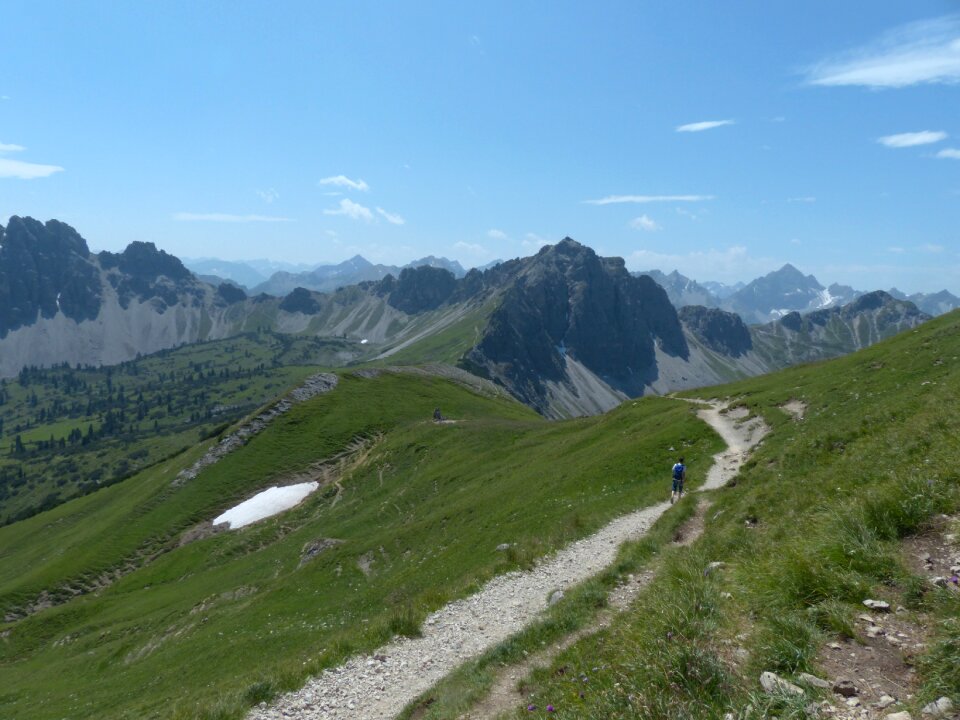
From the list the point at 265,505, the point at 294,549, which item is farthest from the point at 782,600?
the point at 265,505

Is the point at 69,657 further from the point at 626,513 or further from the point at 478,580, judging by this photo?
the point at 626,513

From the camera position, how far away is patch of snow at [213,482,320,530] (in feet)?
246

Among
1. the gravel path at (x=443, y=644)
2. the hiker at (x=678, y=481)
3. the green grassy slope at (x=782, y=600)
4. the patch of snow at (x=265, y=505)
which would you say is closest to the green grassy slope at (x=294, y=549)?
the gravel path at (x=443, y=644)

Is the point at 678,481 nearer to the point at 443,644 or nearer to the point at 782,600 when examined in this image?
the point at 443,644

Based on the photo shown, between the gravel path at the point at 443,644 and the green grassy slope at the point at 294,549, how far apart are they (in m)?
0.93

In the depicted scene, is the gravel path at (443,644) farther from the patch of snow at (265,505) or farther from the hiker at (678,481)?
the patch of snow at (265,505)

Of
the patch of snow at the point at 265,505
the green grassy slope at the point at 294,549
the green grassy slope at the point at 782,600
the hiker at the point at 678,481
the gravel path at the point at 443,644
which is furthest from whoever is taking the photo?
the patch of snow at the point at 265,505

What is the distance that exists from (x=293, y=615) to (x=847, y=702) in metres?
38.8

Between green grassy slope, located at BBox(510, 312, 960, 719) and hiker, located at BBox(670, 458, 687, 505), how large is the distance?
999 centimetres

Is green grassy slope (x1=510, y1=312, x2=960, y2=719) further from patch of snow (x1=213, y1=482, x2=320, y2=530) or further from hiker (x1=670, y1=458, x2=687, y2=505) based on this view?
patch of snow (x1=213, y1=482, x2=320, y2=530)

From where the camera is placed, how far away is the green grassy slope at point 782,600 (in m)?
7.61

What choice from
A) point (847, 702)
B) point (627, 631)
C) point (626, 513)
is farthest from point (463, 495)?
point (847, 702)

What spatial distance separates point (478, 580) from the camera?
77.6ft

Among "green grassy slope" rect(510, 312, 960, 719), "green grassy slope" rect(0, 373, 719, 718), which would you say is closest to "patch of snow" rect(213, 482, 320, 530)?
"green grassy slope" rect(0, 373, 719, 718)
